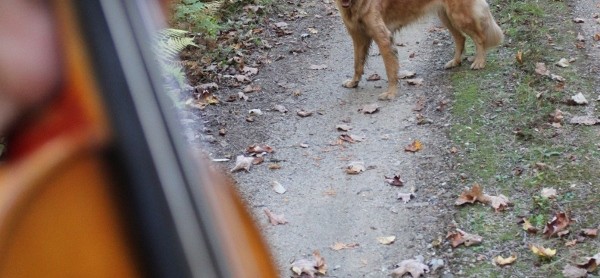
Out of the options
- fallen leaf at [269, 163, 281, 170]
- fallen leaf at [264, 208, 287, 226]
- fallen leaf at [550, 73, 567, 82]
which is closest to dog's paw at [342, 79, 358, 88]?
fallen leaf at [550, 73, 567, 82]

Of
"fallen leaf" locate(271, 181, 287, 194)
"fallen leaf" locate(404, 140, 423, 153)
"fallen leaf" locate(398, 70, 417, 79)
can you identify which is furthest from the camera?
"fallen leaf" locate(398, 70, 417, 79)

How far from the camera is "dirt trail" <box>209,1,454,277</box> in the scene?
545cm

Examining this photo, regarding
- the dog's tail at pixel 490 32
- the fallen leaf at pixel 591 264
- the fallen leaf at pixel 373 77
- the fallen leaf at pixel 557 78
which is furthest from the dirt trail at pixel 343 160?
the fallen leaf at pixel 557 78

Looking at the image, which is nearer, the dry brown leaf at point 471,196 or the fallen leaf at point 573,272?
the fallen leaf at point 573,272

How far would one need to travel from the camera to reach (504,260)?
486 cm

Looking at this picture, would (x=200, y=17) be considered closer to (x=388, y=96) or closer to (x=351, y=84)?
(x=351, y=84)

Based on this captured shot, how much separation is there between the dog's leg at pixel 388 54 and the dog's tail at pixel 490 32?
128cm

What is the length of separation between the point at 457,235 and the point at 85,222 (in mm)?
4866

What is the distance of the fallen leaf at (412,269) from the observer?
490 cm

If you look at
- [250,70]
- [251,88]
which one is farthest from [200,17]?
[251,88]

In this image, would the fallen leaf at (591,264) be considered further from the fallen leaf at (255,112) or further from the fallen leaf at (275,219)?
the fallen leaf at (255,112)

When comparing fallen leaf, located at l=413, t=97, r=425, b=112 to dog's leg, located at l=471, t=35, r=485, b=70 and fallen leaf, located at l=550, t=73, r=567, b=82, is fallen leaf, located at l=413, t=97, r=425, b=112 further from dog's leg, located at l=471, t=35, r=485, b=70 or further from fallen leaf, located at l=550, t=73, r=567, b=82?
fallen leaf, located at l=550, t=73, r=567, b=82

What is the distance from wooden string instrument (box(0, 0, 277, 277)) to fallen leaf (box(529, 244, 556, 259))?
452 cm

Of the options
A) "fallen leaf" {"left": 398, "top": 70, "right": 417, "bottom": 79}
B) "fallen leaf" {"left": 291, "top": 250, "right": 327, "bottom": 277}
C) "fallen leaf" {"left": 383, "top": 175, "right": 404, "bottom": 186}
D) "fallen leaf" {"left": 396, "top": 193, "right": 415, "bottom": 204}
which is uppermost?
"fallen leaf" {"left": 291, "top": 250, "right": 327, "bottom": 277}
